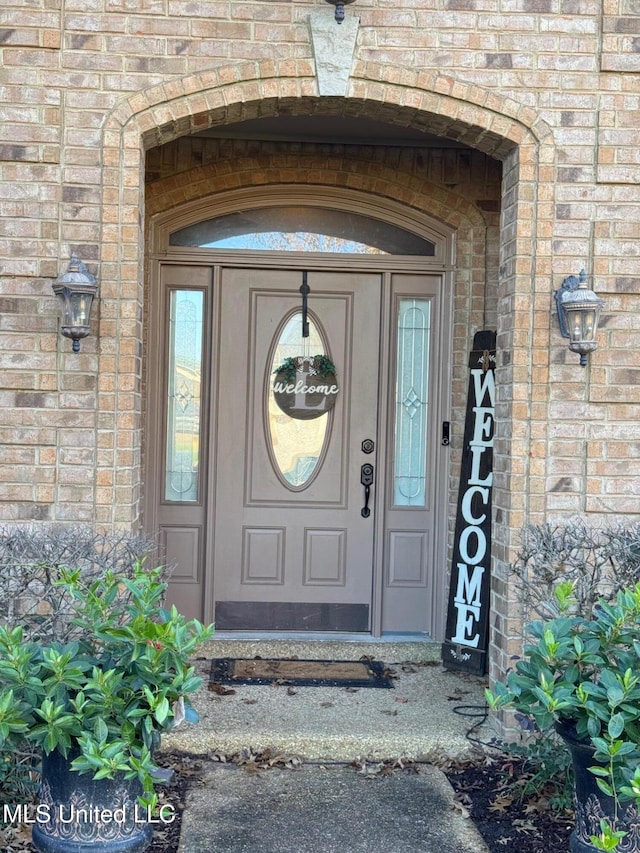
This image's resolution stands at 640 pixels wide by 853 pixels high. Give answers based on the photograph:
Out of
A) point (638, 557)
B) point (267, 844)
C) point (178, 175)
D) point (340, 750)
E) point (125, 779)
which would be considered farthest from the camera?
point (178, 175)

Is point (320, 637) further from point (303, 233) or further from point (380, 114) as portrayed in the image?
point (380, 114)

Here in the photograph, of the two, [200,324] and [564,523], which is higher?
[200,324]

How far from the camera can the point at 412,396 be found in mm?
5660

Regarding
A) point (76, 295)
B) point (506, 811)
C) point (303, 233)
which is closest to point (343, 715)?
point (506, 811)

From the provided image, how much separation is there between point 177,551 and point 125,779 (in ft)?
9.16

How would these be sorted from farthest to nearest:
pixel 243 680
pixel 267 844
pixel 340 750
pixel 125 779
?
pixel 243 680 → pixel 340 750 → pixel 267 844 → pixel 125 779

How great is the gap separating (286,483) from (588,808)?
9.79 ft

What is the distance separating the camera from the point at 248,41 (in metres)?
4.10

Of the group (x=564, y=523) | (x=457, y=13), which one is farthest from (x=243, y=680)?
(x=457, y=13)

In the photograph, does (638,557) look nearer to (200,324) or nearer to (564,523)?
(564,523)

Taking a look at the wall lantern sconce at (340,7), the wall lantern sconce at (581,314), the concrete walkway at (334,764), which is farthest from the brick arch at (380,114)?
the concrete walkway at (334,764)

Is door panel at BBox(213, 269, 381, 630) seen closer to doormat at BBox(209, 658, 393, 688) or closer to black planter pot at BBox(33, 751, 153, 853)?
doormat at BBox(209, 658, 393, 688)

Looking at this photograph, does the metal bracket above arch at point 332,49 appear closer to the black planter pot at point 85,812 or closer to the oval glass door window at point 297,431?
the oval glass door window at point 297,431

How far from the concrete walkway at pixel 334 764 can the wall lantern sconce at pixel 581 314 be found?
6.16 ft
